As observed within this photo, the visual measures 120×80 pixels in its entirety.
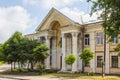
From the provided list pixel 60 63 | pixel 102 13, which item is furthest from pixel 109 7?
pixel 60 63

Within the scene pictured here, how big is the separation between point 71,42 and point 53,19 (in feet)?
19.3

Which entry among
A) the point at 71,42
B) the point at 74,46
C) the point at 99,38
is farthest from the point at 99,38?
the point at 71,42

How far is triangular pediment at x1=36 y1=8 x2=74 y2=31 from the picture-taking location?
4769 centimetres

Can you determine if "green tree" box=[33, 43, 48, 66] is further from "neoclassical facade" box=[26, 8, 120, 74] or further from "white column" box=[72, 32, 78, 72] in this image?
"white column" box=[72, 32, 78, 72]

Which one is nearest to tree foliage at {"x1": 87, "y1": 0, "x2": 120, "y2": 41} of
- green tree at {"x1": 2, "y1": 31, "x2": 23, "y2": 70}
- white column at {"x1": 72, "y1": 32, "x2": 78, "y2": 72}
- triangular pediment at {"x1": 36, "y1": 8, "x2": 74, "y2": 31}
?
white column at {"x1": 72, "y1": 32, "x2": 78, "y2": 72}

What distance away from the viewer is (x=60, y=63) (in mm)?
51375

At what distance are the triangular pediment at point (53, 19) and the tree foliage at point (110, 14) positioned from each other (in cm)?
2743

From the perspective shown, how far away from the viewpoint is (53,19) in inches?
2003

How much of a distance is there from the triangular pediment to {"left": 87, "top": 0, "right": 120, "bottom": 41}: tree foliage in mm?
27431

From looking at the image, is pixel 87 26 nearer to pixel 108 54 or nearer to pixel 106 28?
pixel 108 54

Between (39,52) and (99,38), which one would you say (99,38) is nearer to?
(99,38)

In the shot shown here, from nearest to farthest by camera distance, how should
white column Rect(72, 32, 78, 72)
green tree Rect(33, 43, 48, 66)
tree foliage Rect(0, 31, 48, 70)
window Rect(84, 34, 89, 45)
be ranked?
white column Rect(72, 32, 78, 72), window Rect(84, 34, 89, 45), green tree Rect(33, 43, 48, 66), tree foliage Rect(0, 31, 48, 70)

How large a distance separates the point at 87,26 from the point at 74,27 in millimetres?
2054

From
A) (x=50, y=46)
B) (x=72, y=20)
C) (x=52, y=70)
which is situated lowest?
(x=52, y=70)
